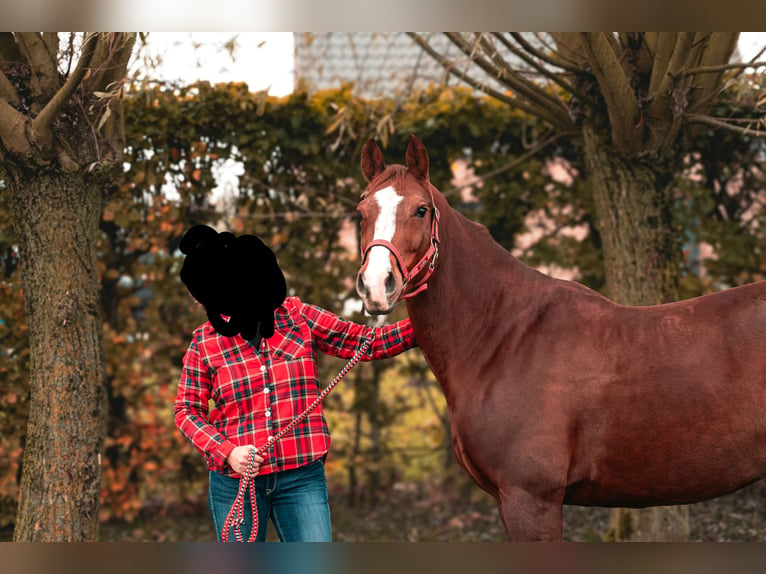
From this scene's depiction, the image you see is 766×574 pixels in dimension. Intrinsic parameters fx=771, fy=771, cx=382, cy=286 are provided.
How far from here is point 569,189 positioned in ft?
20.7

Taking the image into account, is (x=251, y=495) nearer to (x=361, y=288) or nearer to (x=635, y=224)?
(x=361, y=288)

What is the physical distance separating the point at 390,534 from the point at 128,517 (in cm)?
213

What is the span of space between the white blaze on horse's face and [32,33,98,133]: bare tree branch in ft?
6.00

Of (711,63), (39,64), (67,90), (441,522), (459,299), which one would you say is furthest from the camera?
(441,522)

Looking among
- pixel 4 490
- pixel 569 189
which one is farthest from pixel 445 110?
pixel 4 490

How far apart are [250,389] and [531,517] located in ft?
3.89

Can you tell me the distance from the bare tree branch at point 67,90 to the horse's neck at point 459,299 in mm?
1988

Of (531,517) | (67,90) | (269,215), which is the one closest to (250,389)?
(531,517)

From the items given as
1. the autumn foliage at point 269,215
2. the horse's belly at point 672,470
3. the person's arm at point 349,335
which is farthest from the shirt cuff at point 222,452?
the autumn foliage at point 269,215

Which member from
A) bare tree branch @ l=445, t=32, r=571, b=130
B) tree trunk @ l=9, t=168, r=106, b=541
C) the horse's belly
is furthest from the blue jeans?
bare tree branch @ l=445, t=32, r=571, b=130

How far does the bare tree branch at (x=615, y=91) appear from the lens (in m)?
4.04

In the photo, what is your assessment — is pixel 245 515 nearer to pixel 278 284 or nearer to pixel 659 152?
pixel 278 284

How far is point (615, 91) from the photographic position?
4.25 meters
